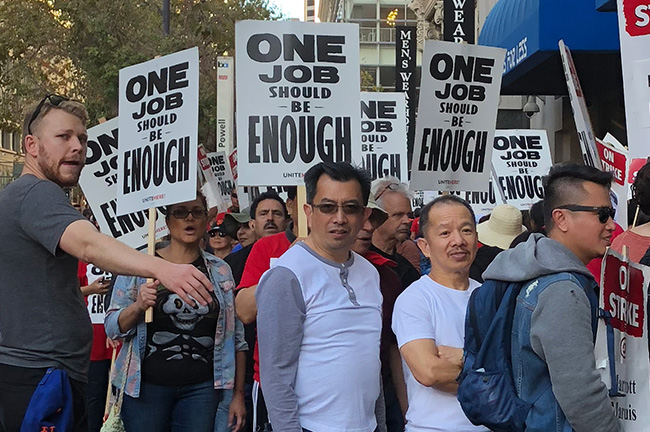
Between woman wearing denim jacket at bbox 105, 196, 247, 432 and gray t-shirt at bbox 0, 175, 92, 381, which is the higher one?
gray t-shirt at bbox 0, 175, 92, 381

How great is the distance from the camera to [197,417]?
189 inches

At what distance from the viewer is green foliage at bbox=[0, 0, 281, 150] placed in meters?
23.3

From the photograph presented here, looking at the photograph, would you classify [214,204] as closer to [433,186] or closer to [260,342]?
[433,186]

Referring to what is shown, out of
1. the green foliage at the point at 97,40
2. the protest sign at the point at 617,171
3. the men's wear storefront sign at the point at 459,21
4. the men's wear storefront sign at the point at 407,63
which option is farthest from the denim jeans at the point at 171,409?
the green foliage at the point at 97,40

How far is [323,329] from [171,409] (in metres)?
1.47

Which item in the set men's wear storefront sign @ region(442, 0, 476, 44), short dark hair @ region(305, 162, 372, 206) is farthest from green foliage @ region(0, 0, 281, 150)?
short dark hair @ region(305, 162, 372, 206)

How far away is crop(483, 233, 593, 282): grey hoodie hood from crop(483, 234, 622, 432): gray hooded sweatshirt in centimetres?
1

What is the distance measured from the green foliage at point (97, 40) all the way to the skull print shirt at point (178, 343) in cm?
1811

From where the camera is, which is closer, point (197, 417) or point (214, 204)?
point (197, 417)

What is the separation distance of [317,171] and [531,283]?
130 cm

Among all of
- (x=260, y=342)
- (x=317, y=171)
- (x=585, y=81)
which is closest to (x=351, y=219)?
(x=317, y=171)

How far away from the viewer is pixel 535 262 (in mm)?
3127

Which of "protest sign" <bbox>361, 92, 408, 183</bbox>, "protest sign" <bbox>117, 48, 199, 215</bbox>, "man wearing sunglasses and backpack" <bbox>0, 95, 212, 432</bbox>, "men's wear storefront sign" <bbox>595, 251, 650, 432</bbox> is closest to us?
"men's wear storefront sign" <bbox>595, 251, 650, 432</bbox>

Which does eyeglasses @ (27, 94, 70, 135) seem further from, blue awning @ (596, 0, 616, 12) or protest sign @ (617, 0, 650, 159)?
blue awning @ (596, 0, 616, 12)
